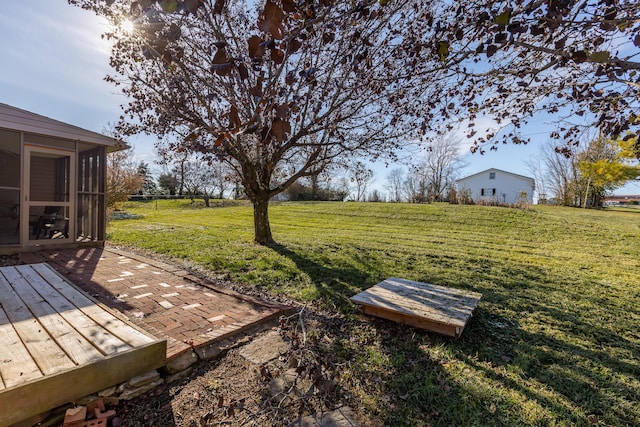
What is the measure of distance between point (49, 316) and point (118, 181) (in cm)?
1464

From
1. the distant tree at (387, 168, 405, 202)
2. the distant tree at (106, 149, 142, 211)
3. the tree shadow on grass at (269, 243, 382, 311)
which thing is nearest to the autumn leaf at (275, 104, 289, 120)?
the tree shadow on grass at (269, 243, 382, 311)

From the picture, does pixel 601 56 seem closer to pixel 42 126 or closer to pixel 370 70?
pixel 370 70

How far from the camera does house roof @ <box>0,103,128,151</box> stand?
226 inches

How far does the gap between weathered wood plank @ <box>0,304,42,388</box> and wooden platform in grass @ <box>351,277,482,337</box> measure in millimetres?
2669

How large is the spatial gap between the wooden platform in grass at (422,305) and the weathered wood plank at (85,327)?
227 centimetres

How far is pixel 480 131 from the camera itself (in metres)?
4.32

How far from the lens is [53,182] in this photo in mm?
7988

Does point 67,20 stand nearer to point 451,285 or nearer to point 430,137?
point 430,137

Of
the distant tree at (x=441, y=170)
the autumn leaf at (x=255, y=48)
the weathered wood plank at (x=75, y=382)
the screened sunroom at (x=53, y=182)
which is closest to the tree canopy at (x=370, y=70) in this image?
the autumn leaf at (x=255, y=48)

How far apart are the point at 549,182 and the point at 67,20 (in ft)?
109

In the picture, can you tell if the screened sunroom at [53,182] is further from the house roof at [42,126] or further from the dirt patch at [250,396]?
the dirt patch at [250,396]

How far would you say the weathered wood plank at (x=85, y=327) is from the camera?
1995 millimetres

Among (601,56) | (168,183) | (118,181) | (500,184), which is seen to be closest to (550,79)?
(601,56)

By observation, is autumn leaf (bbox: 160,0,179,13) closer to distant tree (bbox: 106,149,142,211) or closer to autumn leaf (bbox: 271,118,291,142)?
autumn leaf (bbox: 271,118,291,142)
